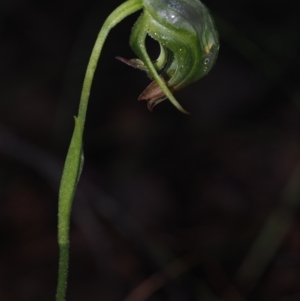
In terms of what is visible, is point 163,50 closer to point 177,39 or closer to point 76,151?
point 177,39

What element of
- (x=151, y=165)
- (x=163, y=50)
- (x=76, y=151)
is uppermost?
(x=163, y=50)

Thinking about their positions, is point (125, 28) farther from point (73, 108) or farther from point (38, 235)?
point (38, 235)

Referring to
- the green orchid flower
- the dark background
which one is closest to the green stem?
the green orchid flower

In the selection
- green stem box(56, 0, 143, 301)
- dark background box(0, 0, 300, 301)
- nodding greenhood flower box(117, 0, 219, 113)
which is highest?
nodding greenhood flower box(117, 0, 219, 113)

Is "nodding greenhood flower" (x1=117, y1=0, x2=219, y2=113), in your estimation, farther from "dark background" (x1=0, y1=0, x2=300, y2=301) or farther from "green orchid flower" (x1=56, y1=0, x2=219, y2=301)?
"dark background" (x1=0, y1=0, x2=300, y2=301)

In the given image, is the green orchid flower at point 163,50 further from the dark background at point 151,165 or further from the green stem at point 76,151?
the dark background at point 151,165

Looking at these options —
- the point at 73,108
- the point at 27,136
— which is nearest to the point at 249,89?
the point at 73,108

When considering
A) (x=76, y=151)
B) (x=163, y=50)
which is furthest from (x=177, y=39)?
(x=76, y=151)
